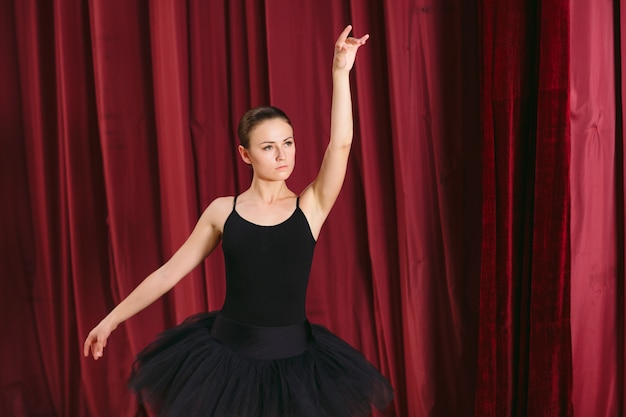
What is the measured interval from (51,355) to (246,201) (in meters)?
1.55

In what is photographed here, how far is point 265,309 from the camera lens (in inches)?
68.4

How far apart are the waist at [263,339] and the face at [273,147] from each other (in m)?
0.40

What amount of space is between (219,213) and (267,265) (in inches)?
8.2

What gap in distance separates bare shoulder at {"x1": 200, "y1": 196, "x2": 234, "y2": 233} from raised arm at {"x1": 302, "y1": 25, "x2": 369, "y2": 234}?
21 cm

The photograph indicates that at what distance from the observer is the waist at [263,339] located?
171 cm

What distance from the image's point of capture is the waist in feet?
5.59

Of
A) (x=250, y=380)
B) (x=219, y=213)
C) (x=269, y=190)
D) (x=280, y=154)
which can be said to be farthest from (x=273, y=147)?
(x=250, y=380)

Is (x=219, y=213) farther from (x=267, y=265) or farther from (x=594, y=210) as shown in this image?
(x=594, y=210)

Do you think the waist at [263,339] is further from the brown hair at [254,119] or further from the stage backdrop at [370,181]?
the stage backdrop at [370,181]

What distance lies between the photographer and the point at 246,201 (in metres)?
1.80

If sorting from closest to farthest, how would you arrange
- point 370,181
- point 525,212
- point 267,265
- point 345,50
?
point 345,50, point 267,265, point 525,212, point 370,181

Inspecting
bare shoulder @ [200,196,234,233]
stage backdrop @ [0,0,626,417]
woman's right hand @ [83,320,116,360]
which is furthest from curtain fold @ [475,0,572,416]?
woman's right hand @ [83,320,116,360]

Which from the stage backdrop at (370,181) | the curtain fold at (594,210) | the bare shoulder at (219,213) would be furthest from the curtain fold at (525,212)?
the bare shoulder at (219,213)

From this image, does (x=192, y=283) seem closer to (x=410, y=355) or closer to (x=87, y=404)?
(x=87, y=404)
